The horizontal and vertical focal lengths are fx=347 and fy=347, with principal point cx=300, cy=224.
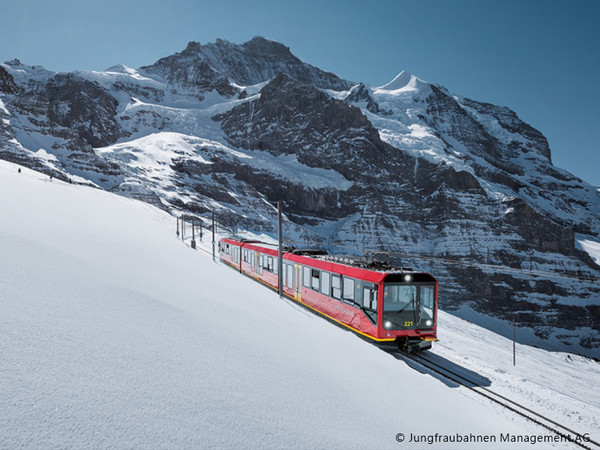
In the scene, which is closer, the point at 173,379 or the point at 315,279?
the point at 173,379

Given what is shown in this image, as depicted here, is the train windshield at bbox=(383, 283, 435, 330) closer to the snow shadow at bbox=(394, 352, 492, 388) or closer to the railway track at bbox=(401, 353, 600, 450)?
the snow shadow at bbox=(394, 352, 492, 388)

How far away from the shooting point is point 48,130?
129250 mm

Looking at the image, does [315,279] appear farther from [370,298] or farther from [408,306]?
[408,306]

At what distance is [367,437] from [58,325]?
3.55 m

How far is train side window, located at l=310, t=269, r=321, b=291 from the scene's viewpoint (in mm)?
18766

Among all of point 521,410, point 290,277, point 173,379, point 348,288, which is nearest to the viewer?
point 173,379

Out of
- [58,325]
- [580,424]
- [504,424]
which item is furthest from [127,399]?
[580,424]

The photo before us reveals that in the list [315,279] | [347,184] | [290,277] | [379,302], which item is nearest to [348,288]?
[379,302]

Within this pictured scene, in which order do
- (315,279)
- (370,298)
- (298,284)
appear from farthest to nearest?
(298,284)
(315,279)
(370,298)

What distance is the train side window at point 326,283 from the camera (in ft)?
57.7

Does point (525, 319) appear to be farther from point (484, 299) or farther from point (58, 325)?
point (58, 325)

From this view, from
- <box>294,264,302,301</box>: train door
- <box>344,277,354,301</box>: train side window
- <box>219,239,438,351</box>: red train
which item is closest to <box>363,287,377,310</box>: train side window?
<box>219,239,438,351</box>: red train

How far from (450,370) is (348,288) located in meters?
5.17

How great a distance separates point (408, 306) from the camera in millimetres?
14195
